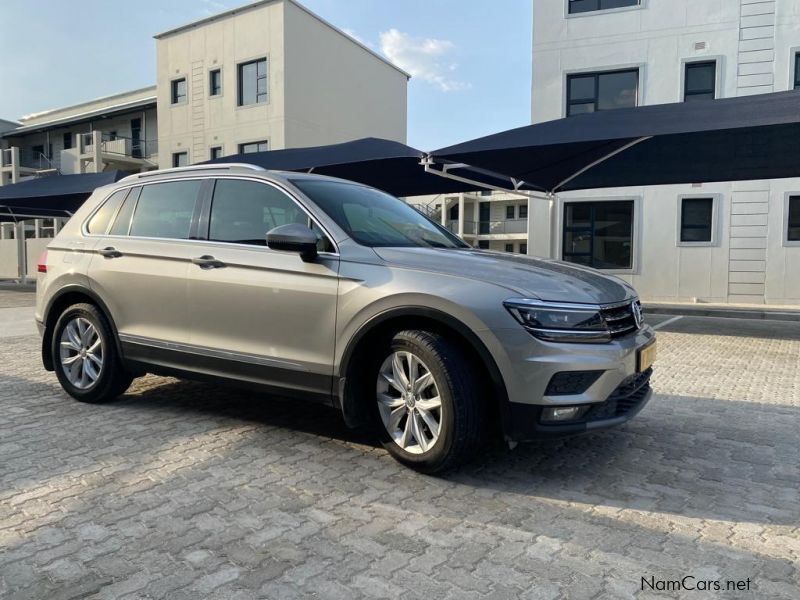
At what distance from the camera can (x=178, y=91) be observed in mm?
26031

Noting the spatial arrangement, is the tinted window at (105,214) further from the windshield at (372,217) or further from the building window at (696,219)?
the building window at (696,219)

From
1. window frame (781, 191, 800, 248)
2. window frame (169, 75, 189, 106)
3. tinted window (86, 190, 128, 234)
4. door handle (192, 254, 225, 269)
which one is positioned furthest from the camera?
window frame (169, 75, 189, 106)

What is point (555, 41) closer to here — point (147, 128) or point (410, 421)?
point (410, 421)

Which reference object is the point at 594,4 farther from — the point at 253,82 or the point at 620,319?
the point at 620,319

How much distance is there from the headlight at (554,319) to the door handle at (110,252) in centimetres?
304

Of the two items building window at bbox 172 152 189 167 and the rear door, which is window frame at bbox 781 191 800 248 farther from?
building window at bbox 172 152 189 167

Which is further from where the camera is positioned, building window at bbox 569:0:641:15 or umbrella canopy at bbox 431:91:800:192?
building window at bbox 569:0:641:15

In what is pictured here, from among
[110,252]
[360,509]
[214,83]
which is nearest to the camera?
[360,509]

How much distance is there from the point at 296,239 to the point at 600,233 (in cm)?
1422

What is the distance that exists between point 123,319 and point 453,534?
9.84 ft

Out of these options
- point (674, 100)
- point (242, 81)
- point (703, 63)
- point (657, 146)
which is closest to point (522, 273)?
point (657, 146)

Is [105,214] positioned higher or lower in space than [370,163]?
lower

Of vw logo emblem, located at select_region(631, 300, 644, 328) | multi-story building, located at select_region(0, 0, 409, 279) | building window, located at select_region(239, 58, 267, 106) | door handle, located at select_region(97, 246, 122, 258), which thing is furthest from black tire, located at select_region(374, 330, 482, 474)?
building window, located at select_region(239, 58, 267, 106)

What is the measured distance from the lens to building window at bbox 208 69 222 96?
2452 cm
